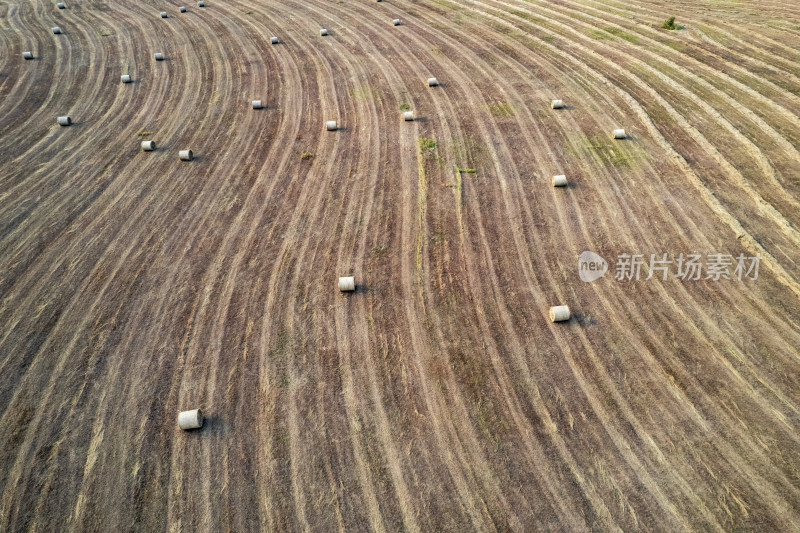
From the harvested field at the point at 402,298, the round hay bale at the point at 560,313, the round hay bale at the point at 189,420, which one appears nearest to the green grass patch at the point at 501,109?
the harvested field at the point at 402,298

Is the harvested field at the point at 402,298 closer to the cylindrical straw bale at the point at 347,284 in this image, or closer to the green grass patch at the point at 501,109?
the green grass patch at the point at 501,109

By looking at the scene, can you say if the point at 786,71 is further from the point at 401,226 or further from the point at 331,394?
the point at 331,394

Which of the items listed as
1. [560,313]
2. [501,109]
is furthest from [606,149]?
[560,313]

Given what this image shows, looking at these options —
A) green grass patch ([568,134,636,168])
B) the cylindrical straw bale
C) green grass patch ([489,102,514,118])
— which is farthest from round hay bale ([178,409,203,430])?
green grass patch ([489,102,514,118])

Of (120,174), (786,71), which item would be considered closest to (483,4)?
(786,71)

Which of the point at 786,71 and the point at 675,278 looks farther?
the point at 786,71

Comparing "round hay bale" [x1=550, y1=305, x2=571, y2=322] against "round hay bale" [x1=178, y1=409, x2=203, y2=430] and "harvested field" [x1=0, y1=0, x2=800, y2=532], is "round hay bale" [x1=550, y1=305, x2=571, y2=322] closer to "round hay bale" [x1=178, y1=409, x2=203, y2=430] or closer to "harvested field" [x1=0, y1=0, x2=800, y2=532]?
"harvested field" [x1=0, y1=0, x2=800, y2=532]
